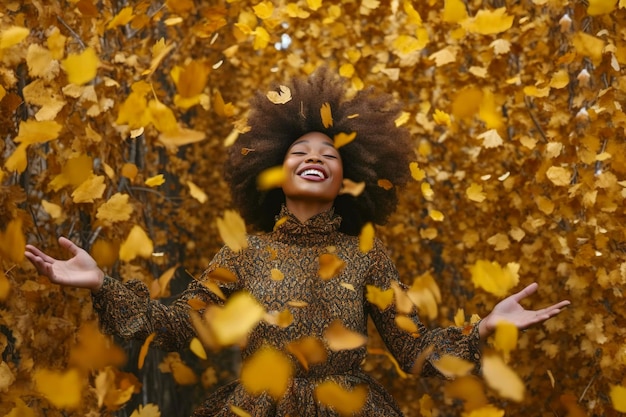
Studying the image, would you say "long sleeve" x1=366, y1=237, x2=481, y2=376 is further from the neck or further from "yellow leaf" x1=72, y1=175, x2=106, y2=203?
"yellow leaf" x1=72, y1=175, x2=106, y2=203

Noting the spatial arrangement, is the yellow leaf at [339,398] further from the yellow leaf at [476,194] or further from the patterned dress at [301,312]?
the yellow leaf at [476,194]

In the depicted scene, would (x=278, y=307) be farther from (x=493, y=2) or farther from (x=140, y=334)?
(x=493, y=2)

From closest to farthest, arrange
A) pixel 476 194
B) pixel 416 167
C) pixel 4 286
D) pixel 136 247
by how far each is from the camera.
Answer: pixel 4 286
pixel 136 247
pixel 416 167
pixel 476 194

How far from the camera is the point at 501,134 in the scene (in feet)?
8.23

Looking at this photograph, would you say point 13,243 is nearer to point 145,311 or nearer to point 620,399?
point 145,311

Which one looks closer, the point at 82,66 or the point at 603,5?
the point at 82,66

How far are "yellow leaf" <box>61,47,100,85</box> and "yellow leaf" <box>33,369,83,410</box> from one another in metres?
0.68

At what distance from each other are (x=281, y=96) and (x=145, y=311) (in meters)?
0.77

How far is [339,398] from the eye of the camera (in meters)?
1.68

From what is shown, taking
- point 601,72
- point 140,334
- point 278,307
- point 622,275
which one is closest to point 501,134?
point 601,72

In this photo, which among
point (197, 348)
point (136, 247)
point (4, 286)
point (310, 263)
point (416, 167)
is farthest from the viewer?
point (416, 167)

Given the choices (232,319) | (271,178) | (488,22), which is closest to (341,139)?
(271,178)

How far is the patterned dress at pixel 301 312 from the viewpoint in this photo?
169 cm

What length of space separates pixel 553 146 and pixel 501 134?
0.36m
